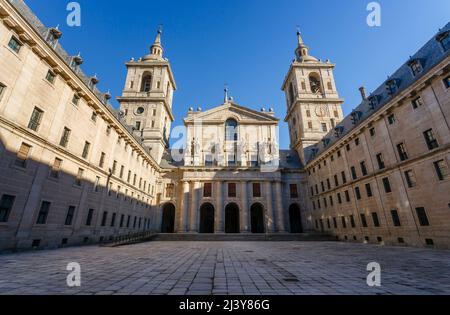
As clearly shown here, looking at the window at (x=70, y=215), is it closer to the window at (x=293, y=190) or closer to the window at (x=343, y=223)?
the window at (x=343, y=223)

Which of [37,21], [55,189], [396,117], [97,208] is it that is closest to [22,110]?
[55,189]

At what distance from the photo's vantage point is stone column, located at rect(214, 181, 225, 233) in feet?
113

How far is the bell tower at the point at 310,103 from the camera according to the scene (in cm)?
4253

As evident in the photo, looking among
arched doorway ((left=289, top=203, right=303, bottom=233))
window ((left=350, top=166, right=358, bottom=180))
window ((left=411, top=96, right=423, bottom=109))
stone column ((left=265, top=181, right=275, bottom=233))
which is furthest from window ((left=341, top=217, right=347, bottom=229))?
window ((left=411, top=96, right=423, bottom=109))

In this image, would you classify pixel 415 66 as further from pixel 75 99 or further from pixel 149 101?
A: pixel 149 101

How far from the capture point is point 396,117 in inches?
794

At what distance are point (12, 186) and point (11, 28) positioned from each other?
32.7 ft

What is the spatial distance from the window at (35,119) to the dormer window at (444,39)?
3187 cm

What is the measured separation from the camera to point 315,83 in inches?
1933

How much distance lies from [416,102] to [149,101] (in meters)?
42.7

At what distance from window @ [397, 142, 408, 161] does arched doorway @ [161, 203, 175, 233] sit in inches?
1392

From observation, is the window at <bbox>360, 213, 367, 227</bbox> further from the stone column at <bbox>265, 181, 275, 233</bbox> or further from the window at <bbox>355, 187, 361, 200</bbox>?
the stone column at <bbox>265, 181, 275, 233</bbox>
